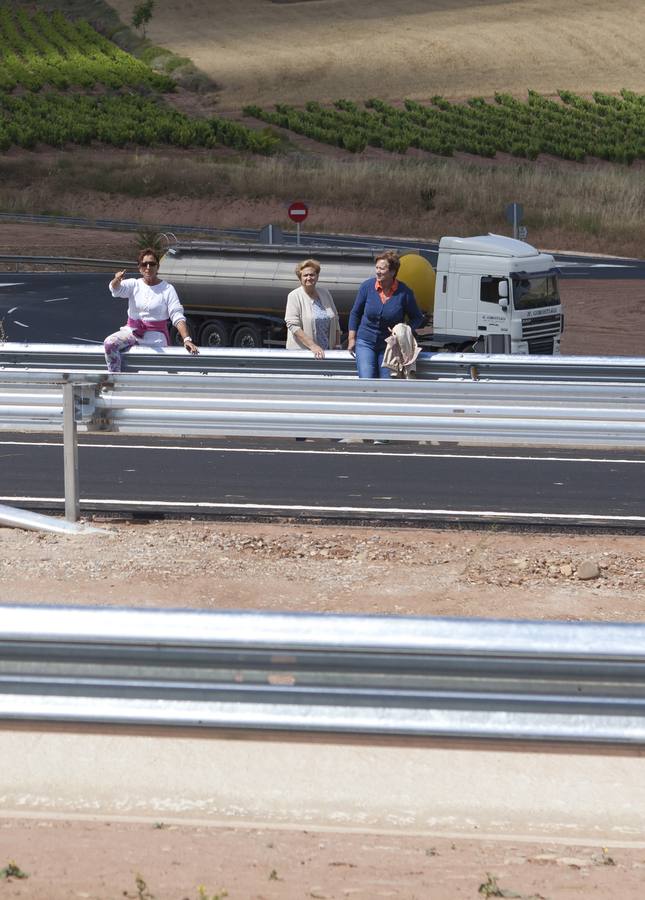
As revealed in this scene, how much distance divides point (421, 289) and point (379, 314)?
15.4 meters

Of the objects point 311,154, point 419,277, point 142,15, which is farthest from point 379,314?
point 142,15

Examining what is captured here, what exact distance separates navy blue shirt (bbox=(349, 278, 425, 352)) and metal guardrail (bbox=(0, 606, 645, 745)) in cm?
706

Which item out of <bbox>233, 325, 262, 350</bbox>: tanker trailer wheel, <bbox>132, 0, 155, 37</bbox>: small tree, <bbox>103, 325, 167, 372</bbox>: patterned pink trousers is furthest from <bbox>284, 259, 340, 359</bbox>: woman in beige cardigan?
<bbox>132, 0, 155, 37</bbox>: small tree

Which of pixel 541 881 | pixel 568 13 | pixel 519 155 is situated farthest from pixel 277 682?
pixel 568 13

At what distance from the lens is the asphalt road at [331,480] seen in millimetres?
10492

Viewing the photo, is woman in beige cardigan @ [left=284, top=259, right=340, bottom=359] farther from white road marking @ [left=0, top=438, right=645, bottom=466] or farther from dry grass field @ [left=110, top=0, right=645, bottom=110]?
dry grass field @ [left=110, top=0, right=645, bottom=110]

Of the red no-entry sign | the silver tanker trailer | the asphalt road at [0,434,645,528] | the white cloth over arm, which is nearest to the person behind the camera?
the asphalt road at [0,434,645,528]

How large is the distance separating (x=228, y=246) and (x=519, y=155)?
5727 centimetres

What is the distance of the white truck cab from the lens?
24.8 meters

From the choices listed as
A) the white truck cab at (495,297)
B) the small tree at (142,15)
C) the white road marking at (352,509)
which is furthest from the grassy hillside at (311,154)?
the white road marking at (352,509)

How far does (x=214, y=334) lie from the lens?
96.6 feet

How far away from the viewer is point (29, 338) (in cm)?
3092

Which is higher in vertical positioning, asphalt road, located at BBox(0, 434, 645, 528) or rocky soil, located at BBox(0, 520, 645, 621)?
asphalt road, located at BBox(0, 434, 645, 528)

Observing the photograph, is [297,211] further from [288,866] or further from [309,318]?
[288,866]
